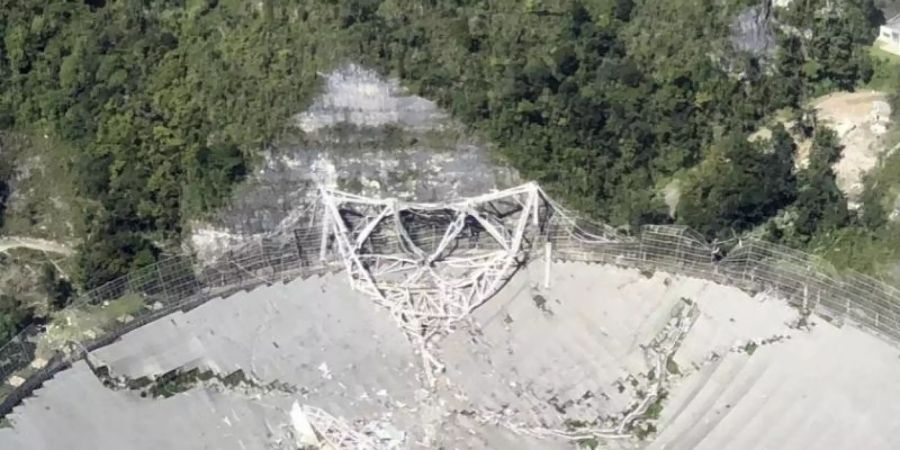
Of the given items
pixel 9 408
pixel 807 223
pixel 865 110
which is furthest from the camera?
pixel 865 110

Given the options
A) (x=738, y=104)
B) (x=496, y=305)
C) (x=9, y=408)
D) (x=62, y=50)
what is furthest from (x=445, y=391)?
(x=62, y=50)

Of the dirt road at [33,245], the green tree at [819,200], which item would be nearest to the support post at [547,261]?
the green tree at [819,200]

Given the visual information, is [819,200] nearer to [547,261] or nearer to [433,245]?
[547,261]

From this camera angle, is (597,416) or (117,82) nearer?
(597,416)

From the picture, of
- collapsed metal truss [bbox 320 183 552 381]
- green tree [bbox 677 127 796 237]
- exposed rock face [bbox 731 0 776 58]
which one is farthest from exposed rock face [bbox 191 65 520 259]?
exposed rock face [bbox 731 0 776 58]

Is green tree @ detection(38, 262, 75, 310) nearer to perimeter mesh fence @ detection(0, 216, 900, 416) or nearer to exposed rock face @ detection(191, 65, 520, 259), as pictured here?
perimeter mesh fence @ detection(0, 216, 900, 416)

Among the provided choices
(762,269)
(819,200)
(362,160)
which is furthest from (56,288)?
(819,200)

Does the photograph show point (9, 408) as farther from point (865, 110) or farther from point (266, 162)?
point (865, 110)
